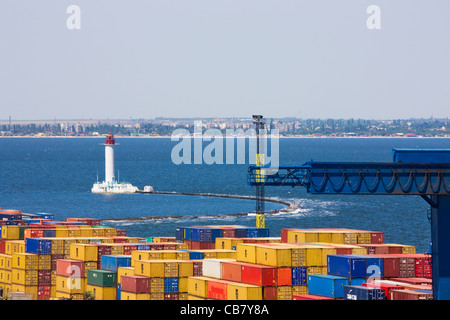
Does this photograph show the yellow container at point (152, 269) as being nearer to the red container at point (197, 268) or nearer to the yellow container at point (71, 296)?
the red container at point (197, 268)

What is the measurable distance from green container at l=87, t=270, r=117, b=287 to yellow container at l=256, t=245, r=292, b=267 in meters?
7.79

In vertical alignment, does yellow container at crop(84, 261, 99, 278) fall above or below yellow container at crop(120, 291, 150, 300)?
above

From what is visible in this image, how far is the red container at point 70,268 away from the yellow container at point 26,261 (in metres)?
1.97

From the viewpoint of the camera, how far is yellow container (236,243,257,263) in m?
36.9

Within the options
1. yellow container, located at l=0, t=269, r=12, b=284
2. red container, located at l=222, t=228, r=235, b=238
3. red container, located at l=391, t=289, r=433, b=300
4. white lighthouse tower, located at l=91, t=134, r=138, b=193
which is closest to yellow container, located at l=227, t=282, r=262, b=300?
red container, located at l=391, t=289, r=433, b=300

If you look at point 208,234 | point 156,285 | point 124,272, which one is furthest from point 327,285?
point 208,234

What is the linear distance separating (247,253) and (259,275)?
2717 mm

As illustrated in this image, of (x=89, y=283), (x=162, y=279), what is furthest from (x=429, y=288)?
(x=89, y=283)

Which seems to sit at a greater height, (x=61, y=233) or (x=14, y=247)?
(x=61, y=233)

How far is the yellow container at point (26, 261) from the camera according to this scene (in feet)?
150

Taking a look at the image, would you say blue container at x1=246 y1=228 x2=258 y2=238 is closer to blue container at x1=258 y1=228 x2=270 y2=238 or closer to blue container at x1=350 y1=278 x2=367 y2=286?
blue container at x1=258 y1=228 x2=270 y2=238

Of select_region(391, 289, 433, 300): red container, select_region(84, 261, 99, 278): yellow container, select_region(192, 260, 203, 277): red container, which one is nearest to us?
select_region(391, 289, 433, 300): red container

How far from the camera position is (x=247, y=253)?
37344 millimetres

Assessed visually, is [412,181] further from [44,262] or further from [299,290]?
[44,262]
